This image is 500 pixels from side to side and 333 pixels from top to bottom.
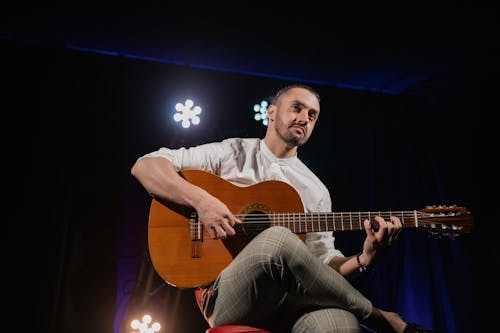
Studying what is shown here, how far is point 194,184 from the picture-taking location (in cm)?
182

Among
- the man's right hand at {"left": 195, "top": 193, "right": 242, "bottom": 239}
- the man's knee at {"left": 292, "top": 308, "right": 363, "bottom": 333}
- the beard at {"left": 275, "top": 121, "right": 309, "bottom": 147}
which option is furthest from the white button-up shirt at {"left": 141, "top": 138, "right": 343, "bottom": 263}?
the man's knee at {"left": 292, "top": 308, "right": 363, "bottom": 333}

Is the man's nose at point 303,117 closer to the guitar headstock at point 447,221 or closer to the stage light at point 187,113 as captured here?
the guitar headstock at point 447,221

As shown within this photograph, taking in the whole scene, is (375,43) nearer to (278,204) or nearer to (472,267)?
(278,204)

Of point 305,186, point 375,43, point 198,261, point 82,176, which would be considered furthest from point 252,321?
point 375,43

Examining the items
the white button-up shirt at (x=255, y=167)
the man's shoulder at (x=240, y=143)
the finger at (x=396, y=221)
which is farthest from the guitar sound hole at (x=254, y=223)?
the finger at (x=396, y=221)

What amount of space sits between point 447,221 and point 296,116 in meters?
1.05

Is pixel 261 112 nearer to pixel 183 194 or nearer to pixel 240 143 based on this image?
pixel 240 143

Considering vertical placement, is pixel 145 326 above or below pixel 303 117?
below

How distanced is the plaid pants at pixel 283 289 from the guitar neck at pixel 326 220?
422mm

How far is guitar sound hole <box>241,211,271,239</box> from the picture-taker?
1.73 metres

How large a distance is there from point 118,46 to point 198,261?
8.00 ft

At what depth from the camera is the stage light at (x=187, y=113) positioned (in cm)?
331

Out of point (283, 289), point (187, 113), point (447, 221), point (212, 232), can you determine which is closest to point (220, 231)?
point (212, 232)

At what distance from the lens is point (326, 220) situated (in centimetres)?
185
